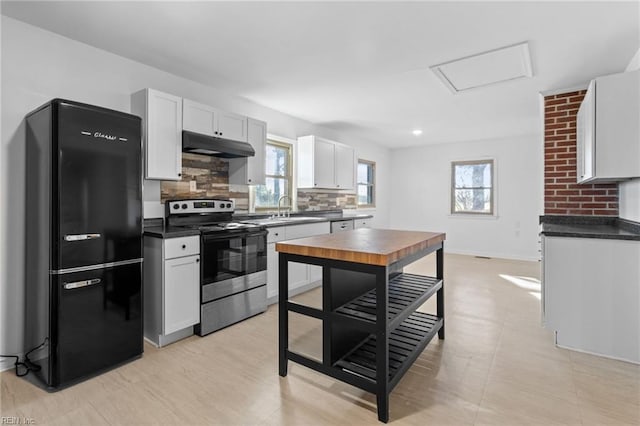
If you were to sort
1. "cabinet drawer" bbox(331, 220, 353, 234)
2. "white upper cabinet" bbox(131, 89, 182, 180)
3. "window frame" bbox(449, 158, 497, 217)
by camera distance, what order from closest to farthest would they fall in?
1. "white upper cabinet" bbox(131, 89, 182, 180)
2. "cabinet drawer" bbox(331, 220, 353, 234)
3. "window frame" bbox(449, 158, 497, 217)

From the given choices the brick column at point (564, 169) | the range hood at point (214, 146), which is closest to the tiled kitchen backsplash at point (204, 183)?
the range hood at point (214, 146)

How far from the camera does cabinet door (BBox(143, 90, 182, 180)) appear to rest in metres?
2.86

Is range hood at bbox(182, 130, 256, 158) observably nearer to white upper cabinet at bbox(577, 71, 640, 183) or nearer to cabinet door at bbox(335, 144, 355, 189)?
cabinet door at bbox(335, 144, 355, 189)

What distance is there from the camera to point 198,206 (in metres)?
3.34

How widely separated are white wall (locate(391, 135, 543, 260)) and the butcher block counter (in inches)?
197

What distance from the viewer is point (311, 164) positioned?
4.81 metres

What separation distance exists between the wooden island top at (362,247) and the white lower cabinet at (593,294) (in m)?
1.11

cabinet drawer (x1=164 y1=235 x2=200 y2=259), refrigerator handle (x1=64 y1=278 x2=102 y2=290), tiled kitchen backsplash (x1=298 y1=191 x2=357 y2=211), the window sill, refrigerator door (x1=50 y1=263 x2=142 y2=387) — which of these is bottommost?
refrigerator door (x1=50 y1=263 x2=142 y2=387)

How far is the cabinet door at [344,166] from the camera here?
17.7ft

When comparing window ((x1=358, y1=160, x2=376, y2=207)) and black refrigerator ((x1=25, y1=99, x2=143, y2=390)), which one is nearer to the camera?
black refrigerator ((x1=25, y1=99, x2=143, y2=390))

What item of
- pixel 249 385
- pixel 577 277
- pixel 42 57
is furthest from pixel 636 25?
pixel 42 57

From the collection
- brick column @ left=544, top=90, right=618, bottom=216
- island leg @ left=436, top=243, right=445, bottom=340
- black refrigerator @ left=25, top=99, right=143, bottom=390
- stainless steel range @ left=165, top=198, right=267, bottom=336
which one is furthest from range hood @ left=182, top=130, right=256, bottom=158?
brick column @ left=544, top=90, right=618, bottom=216

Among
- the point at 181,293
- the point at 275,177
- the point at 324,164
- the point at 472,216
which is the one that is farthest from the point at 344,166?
the point at 181,293

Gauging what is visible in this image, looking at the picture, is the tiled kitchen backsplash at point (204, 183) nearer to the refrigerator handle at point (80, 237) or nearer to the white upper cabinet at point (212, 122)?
the white upper cabinet at point (212, 122)
